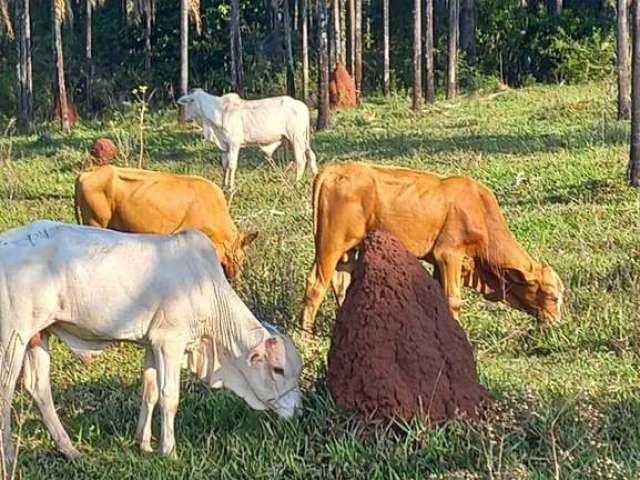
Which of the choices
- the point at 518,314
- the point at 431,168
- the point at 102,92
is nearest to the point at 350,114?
the point at 431,168

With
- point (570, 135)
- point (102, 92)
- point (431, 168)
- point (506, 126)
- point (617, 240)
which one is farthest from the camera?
point (102, 92)

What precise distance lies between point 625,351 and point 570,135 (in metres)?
12.4

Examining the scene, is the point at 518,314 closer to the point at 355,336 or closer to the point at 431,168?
the point at 355,336

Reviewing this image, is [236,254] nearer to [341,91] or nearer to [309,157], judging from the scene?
[309,157]

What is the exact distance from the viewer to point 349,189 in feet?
30.6

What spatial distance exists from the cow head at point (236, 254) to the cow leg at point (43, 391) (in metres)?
3.35

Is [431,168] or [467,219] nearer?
[467,219]

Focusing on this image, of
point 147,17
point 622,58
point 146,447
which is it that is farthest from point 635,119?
point 147,17

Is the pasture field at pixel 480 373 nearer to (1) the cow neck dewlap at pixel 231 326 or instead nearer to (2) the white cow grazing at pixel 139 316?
(2) the white cow grazing at pixel 139 316

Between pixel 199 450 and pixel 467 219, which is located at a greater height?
pixel 467 219

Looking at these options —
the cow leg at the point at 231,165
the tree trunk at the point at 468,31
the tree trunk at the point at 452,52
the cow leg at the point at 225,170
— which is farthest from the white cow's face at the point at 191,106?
the tree trunk at the point at 468,31

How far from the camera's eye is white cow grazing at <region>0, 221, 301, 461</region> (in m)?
6.32

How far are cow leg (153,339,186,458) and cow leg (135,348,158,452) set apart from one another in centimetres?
11

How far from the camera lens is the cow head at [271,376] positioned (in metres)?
6.59
